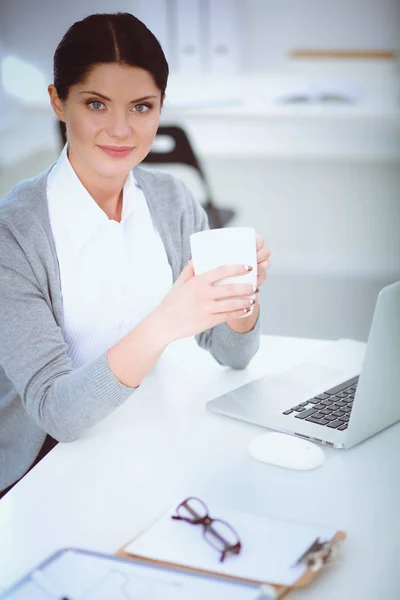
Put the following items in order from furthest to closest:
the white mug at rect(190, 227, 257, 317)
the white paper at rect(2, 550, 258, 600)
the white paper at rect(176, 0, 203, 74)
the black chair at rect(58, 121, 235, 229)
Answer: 1. the white paper at rect(176, 0, 203, 74)
2. the black chair at rect(58, 121, 235, 229)
3. the white mug at rect(190, 227, 257, 317)
4. the white paper at rect(2, 550, 258, 600)

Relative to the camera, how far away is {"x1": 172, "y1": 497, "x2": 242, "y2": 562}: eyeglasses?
2.21 feet

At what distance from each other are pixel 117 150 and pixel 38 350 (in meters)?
0.34

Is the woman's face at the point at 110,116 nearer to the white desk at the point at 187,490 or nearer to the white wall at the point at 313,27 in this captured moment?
the white desk at the point at 187,490

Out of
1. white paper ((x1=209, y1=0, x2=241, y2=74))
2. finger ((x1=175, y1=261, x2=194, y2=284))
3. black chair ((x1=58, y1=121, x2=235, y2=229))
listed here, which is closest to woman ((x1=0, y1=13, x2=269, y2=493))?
finger ((x1=175, y1=261, x2=194, y2=284))

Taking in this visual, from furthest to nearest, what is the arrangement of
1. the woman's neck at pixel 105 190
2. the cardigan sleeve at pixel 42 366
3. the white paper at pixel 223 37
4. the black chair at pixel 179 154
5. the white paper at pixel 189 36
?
the white paper at pixel 223 37, the white paper at pixel 189 36, the black chair at pixel 179 154, the woman's neck at pixel 105 190, the cardigan sleeve at pixel 42 366

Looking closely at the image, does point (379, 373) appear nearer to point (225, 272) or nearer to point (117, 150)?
point (225, 272)

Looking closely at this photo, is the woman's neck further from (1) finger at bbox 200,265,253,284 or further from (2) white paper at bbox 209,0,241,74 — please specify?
(2) white paper at bbox 209,0,241,74

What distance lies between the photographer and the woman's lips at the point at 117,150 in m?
1.15

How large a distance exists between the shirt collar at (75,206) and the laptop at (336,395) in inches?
13.3

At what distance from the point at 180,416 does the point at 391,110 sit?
10.4 ft

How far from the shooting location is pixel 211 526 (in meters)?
0.71

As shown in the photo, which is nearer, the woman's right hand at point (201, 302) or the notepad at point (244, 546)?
the notepad at point (244, 546)

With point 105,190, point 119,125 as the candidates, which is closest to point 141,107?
point 119,125

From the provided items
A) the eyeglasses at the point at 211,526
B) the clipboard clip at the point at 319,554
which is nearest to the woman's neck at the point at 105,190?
the eyeglasses at the point at 211,526
